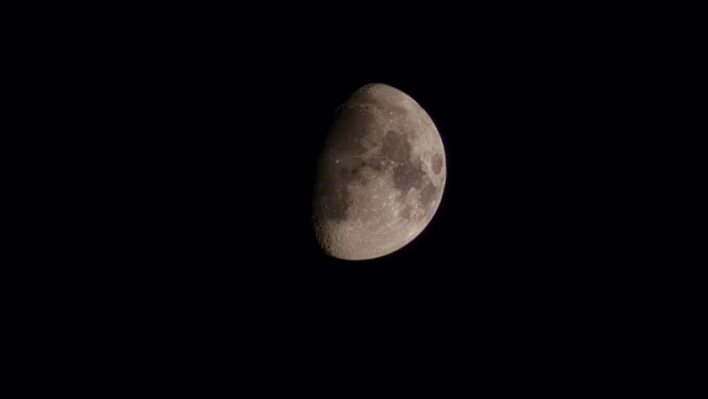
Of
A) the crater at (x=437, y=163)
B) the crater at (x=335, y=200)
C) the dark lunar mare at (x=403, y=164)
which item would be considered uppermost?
the crater at (x=437, y=163)

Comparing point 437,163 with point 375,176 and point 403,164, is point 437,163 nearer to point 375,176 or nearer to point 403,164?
point 403,164

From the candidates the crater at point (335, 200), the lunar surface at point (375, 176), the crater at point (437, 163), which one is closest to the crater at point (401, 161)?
the lunar surface at point (375, 176)

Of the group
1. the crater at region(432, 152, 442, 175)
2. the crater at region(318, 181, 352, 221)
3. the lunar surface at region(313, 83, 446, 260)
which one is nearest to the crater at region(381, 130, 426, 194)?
the lunar surface at region(313, 83, 446, 260)

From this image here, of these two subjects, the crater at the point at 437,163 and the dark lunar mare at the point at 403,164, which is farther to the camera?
the crater at the point at 437,163

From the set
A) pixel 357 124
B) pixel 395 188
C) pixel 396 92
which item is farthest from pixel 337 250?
pixel 396 92

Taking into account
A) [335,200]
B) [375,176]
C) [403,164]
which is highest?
[403,164]

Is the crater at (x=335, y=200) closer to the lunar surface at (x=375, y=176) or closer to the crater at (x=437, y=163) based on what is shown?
the lunar surface at (x=375, y=176)

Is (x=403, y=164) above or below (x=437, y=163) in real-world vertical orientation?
below

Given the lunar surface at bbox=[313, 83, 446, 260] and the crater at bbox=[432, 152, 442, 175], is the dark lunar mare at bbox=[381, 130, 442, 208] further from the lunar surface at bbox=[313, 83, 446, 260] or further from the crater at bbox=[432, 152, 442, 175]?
the crater at bbox=[432, 152, 442, 175]

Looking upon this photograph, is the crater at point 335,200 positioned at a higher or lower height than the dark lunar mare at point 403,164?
lower

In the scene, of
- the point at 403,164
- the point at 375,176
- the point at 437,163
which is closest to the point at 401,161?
the point at 403,164
